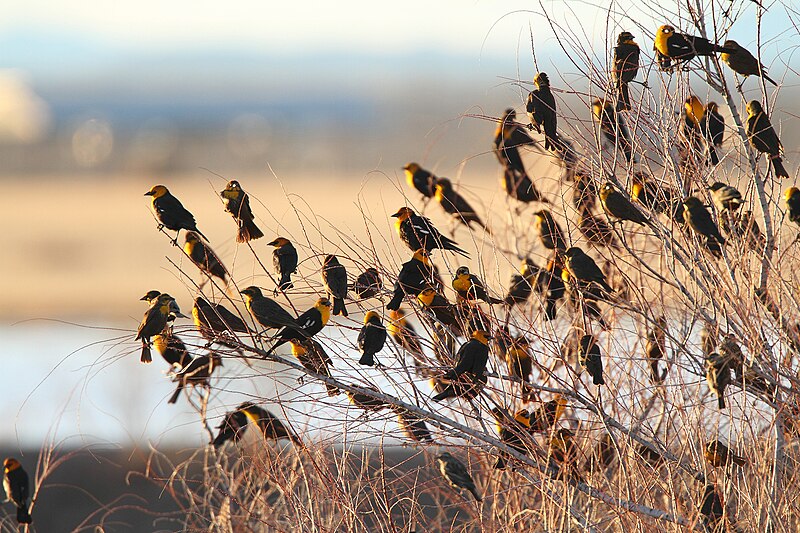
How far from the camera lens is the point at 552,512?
3.76m

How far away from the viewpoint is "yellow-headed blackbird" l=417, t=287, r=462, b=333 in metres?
3.98

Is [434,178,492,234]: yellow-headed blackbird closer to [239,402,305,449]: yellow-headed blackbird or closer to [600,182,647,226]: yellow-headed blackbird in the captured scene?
[600,182,647,226]: yellow-headed blackbird

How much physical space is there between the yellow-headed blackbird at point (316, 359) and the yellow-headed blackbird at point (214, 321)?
21 cm

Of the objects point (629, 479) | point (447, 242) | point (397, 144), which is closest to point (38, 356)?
point (447, 242)

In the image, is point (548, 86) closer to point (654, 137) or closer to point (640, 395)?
point (654, 137)

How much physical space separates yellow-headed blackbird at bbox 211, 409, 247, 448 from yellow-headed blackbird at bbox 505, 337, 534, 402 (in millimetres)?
1138

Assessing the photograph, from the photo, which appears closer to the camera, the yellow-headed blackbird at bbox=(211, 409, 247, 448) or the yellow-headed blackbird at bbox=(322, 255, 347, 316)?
the yellow-headed blackbird at bbox=(322, 255, 347, 316)

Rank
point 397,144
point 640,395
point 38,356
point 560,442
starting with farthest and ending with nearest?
point 397,144
point 38,356
point 640,395
point 560,442

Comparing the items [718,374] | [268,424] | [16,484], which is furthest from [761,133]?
[16,484]

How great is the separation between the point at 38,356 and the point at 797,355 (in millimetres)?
10314

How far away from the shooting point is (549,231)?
15.1 feet

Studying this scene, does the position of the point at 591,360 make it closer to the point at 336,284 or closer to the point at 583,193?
the point at 583,193

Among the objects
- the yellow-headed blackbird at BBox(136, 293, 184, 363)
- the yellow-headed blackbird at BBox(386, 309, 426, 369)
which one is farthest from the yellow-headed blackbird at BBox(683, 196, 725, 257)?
the yellow-headed blackbird at BBox(136, 293, 184, 363)

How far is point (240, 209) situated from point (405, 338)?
86 centimetres
